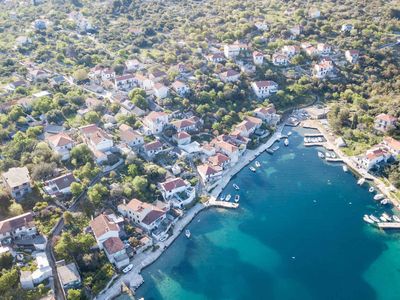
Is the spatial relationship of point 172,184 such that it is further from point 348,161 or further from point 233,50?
point 233,50

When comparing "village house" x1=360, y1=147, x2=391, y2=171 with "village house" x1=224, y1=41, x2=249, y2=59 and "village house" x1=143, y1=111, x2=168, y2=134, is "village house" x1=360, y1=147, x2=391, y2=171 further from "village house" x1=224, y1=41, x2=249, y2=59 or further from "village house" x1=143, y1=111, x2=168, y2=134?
"village house" x1=224, y1=41, x2=249, y2=59

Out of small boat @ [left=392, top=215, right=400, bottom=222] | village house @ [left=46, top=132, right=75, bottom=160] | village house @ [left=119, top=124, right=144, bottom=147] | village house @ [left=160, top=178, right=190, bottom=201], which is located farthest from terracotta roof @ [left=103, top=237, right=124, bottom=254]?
small boat @ [left=392, top=215, right=400, bottom=222]

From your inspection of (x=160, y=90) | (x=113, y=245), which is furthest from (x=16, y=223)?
(x=160, y=90)

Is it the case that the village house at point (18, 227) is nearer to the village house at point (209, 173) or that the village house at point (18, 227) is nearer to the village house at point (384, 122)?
the village house at point (209, 173)

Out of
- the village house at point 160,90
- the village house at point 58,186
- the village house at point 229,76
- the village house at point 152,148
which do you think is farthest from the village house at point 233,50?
the village house at point 58,186

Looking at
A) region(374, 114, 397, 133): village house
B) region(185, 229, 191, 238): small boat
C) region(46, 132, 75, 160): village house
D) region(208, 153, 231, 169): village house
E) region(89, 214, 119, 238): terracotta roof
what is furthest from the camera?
region(374, 114, 397, 133): village house

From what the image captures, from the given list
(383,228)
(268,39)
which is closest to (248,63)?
(268,39)
